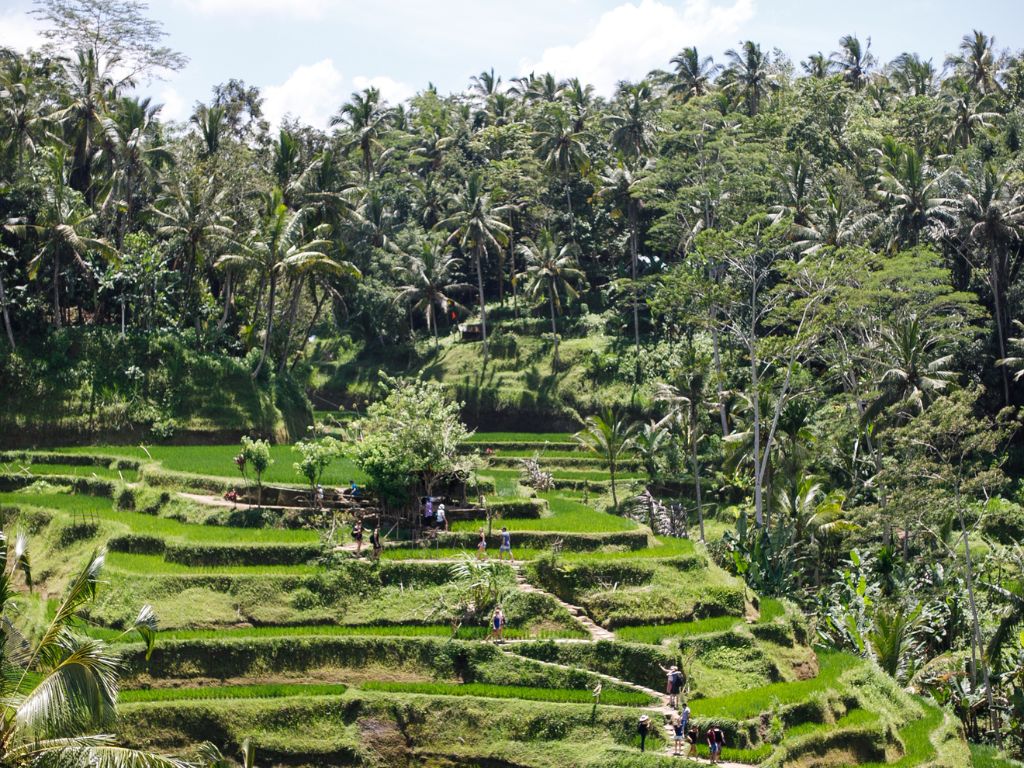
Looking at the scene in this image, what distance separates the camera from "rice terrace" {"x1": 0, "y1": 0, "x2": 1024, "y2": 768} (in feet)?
91.1

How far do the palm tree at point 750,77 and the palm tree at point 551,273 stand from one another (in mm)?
18322

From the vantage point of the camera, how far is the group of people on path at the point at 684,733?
80.6 feet

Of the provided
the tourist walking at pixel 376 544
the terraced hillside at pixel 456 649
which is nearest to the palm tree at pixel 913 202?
the terraced hillside at pixel 456 649

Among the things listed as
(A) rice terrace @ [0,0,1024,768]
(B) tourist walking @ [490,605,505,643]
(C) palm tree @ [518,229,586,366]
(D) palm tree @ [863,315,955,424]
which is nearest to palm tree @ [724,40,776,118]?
(A) rice terrace @ [0,0,1024,768]

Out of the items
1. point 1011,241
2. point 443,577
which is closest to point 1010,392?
point 1011,241

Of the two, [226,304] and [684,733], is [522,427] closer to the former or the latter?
[226,304]

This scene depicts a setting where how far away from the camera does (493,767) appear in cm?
2694

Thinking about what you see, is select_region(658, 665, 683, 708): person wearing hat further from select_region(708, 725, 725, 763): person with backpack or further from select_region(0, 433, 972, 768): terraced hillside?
select_region(708, 725, 725, 763): person with backpack

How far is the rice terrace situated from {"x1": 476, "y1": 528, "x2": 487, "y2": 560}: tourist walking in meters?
0.30

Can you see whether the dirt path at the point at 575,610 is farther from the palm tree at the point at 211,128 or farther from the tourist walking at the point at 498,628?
the palm tree at the point at 211,128

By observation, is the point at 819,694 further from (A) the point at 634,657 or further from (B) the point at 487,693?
(B) the point at 487,693

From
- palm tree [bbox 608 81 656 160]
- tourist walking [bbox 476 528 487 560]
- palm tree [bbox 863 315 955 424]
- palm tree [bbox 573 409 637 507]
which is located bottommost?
tourist walking [bbox 476 528 487 560]

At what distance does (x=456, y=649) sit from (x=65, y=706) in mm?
16616

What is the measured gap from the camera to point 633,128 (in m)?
67.7
